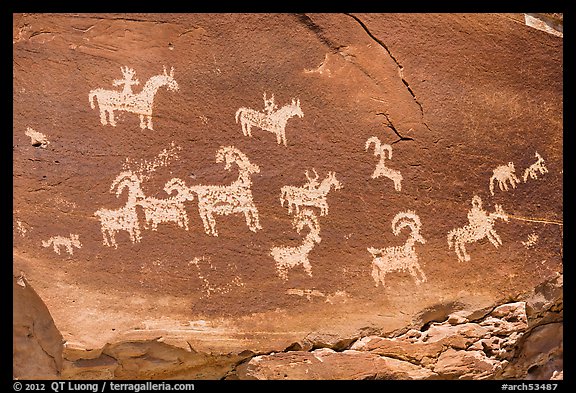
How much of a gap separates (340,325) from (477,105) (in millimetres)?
1212

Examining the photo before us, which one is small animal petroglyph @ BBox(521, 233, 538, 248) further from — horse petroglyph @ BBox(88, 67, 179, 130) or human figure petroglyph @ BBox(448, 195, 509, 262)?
horse petroglyph @ BBox(88, 67, 179, 130)

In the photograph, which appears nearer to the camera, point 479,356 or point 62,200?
point 62,200

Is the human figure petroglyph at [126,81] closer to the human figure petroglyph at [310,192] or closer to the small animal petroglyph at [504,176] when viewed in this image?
the human figure petroglyph at [310,192]

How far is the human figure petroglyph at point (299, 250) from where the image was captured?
2178 mm

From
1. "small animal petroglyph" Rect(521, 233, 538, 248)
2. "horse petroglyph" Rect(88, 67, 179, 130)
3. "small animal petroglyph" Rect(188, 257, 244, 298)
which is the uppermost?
"horse petroglyph" Rect(88, 67, 179, 130)

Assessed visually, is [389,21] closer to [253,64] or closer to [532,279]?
[253,64]

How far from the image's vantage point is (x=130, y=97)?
217cm

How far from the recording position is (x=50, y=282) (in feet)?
7.13

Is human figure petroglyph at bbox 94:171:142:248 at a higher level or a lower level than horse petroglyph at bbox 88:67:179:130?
lower

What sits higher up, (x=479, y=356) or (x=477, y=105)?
(x=477, y=105)

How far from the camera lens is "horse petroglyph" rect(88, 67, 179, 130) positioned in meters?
2.16

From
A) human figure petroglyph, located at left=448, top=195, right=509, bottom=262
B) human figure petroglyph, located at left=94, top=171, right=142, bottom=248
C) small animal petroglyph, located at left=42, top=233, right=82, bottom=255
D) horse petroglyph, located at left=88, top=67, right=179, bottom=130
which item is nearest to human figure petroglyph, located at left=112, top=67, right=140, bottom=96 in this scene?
horse petroglyph, located at left=88, top=67, right=179, bottom=130

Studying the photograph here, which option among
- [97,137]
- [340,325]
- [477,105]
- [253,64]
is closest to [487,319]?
[340,325]

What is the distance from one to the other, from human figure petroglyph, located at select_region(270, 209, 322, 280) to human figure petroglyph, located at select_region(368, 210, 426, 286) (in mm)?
271
